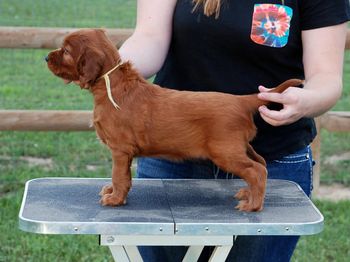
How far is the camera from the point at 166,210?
2389 millimetres

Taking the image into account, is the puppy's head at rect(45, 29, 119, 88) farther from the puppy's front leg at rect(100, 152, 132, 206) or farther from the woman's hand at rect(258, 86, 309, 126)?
the woman's hand at rect(258, 86, 309, 126)

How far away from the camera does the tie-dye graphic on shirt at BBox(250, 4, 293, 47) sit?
2.64 metres

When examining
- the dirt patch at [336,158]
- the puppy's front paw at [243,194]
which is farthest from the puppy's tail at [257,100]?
the dirt patch at [336,158]

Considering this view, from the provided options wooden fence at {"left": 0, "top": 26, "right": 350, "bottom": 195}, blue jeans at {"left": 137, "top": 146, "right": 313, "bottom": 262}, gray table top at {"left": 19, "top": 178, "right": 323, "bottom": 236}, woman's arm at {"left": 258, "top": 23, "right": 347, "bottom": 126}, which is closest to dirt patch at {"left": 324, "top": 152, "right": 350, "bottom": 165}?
wooden fence at {"left": 0, "top": 26, "right": 350, "bottom": 195}

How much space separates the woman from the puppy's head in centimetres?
34

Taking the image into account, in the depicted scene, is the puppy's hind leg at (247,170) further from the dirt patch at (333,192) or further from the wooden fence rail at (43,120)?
the dirt patch at (333,192)

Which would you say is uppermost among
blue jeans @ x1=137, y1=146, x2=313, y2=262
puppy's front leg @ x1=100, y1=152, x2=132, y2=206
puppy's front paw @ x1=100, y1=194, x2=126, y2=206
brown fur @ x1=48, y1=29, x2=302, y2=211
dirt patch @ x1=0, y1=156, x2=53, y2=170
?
brown fur @ x1=48, y1=29, x2=302, y2=211

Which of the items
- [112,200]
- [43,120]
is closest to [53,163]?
[43,120]

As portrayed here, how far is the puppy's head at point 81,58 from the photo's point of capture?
234 cm

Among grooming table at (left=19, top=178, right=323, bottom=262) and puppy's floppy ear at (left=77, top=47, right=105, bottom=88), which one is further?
puppy's floppy ear at (left=77, top=47, right=105, bottom=88)

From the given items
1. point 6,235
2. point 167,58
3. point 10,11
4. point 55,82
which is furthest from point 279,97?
point 10,11

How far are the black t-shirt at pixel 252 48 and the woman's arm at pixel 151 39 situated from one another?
0.04 metres

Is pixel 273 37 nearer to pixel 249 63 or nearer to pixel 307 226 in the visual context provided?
pixel 249 63

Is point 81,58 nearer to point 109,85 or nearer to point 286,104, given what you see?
point 109,85
